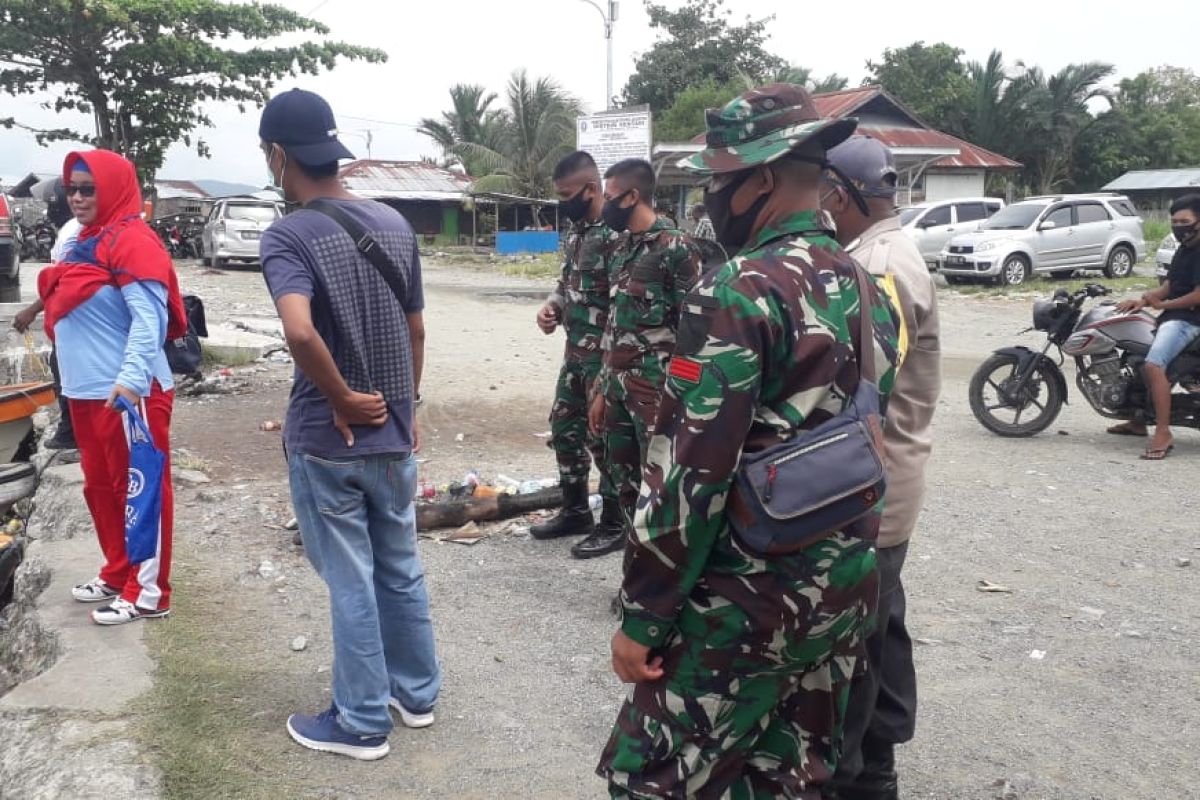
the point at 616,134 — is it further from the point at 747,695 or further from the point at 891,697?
the point at 747,695

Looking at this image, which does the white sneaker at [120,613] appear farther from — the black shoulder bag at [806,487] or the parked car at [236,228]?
the parked car at [236,228]

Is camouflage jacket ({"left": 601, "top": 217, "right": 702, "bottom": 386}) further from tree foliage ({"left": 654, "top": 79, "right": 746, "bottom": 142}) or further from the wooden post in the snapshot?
tree foliage ({"left": 654, "top": 79, "right": 746, "bottom": 142})

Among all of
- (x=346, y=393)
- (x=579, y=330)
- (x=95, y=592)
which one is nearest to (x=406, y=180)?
(x=579, y=330)

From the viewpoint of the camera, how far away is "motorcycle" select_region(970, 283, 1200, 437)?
7.09m

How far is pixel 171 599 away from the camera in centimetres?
431

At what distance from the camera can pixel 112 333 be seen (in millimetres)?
3939

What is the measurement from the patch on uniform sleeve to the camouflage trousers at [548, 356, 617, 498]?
9.92 feet

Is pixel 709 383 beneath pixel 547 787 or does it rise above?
above

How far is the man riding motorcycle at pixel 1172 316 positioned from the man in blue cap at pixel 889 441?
480 centimetres

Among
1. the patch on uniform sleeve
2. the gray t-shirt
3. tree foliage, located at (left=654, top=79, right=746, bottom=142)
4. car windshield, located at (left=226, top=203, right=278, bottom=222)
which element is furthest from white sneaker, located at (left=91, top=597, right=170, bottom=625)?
tree foliage, located at (left=654, top=79, right=746, bottom=142)

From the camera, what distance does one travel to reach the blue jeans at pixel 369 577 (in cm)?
301

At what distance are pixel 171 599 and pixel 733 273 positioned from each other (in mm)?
3365

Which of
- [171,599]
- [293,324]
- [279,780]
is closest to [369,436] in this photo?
[293,324]

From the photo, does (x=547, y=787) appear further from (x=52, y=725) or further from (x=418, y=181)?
(x=418, y=181)
